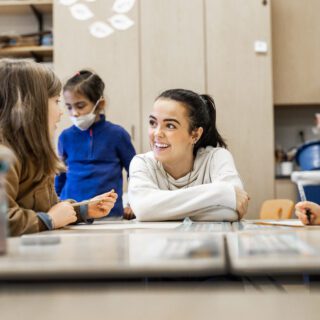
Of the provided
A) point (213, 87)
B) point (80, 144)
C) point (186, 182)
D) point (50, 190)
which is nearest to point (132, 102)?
point (213, 87)

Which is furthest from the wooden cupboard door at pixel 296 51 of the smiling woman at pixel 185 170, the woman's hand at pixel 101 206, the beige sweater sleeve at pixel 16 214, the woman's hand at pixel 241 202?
the beige sweater sleeve at pixel 16 214

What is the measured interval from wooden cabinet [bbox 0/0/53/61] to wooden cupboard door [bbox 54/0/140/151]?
213mm

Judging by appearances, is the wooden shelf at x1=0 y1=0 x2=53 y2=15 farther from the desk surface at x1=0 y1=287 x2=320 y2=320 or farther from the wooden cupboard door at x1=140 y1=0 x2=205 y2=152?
the desk surface at x1=0 y1=287 x2=320 y2=320

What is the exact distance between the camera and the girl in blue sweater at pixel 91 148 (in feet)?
9.14

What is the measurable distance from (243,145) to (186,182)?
86.8 inches

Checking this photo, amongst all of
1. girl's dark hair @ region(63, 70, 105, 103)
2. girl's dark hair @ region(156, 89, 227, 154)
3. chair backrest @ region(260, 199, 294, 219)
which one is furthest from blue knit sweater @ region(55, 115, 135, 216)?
chair backrest @ region(260, 199, 294, 219)

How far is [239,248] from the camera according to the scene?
2.40ft

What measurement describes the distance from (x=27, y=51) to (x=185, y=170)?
8.91 ft

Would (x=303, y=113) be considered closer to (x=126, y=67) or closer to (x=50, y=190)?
(x=126, y=67)

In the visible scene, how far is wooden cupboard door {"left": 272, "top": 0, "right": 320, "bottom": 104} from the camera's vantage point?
170 inches

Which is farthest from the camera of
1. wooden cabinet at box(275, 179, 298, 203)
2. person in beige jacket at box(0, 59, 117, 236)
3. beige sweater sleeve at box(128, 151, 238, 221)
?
wooden cabinet at box(275, 179, 298, 203)

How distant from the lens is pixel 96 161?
2818mm

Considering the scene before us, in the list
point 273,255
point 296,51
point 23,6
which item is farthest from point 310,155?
point 273,255

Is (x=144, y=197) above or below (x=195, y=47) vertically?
below
